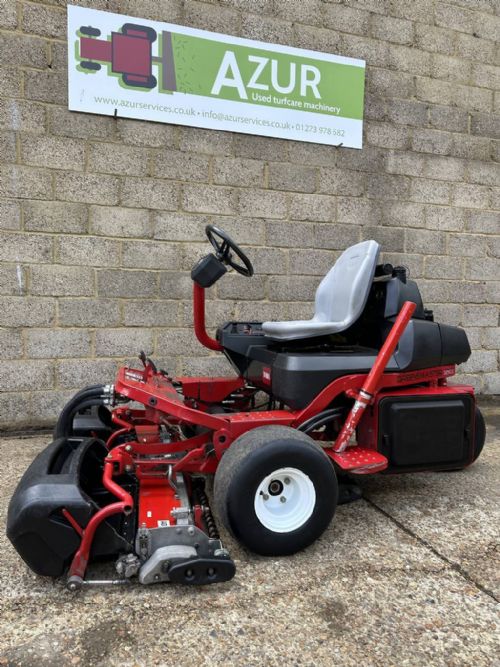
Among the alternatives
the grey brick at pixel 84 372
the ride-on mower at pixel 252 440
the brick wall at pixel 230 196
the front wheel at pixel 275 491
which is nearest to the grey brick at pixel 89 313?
the brick wall at pixel 230 196

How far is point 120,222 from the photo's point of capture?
3816mm

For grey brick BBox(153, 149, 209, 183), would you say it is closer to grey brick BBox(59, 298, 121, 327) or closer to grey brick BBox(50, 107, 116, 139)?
grey brick BBox(50, 107, 116, 139)

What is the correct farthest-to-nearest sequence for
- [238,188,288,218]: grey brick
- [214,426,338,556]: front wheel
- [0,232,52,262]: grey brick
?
[238,188,288,218]: grey brick → [0,232,52,262]: grey brick → [214,426,338,556]: front wheel

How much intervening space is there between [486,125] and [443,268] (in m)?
1.38

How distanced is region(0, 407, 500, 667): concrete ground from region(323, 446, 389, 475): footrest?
0.29 metres

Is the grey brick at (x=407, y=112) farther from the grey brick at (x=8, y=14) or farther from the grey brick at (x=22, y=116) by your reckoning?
the grey brick at (x=8, y=14)

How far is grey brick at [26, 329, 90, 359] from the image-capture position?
3.71 meters

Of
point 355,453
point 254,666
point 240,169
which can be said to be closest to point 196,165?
point 240,169

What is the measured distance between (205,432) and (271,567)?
735 mm

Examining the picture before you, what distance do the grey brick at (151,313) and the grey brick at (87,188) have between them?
787mm

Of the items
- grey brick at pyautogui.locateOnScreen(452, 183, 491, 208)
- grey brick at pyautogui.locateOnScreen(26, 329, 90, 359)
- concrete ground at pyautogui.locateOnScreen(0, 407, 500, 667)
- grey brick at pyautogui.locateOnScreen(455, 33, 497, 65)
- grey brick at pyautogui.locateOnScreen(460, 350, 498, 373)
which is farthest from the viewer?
grey brick at pyautogui.locateOnScreen(460, 350, 498, 373)

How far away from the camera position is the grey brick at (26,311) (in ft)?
12.0

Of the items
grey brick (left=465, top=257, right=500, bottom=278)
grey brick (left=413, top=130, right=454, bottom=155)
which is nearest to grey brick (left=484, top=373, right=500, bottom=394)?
grey brick (left=465, top=257, right=500, bottom=278)

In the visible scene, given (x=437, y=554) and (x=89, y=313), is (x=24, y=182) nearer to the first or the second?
(x=89, y=313)
